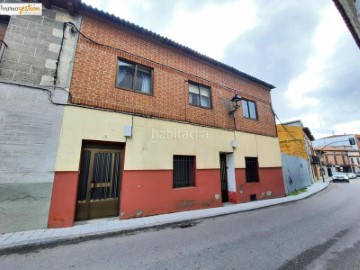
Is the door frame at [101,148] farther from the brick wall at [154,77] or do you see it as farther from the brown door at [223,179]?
the brown door at [223,179]

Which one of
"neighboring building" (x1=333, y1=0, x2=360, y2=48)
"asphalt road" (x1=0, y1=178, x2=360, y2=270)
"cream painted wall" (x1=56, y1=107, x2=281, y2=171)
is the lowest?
"asphalt road" (x1=0, y1=178, x2=360, y2=270)

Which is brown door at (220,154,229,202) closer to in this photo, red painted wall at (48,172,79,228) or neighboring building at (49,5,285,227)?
neighboring building at (49,5,285,227)

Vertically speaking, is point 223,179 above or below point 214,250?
above

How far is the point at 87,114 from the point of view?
5.54 meters

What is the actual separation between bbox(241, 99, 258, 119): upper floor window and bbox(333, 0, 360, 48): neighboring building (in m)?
5.85

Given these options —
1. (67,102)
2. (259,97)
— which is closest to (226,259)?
(67,102)

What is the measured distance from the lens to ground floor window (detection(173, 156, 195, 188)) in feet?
23.2

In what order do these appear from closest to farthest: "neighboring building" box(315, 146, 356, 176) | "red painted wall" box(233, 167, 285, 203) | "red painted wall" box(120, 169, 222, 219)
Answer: "red painted wall" box(120, 169, 222, 219) < "red painted wall" box(233, 167, 285, 203) < "neighboring building" box(315, 146, 356, 176)

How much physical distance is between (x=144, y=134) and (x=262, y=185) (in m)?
7.48

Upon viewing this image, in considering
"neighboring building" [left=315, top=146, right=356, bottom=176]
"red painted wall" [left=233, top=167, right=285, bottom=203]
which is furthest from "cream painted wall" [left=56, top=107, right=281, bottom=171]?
"neighboring building" [left=315, top=146, right=356, bottom=176]

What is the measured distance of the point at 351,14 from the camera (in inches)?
158

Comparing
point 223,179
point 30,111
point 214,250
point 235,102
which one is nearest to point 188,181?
point 223,179

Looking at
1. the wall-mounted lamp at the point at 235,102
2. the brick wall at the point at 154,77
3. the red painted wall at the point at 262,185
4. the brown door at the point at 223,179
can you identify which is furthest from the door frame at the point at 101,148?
the wall-mounted lamp at the point at 235,102

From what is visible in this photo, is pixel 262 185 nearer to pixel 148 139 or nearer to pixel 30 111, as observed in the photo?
pixel 148 139
